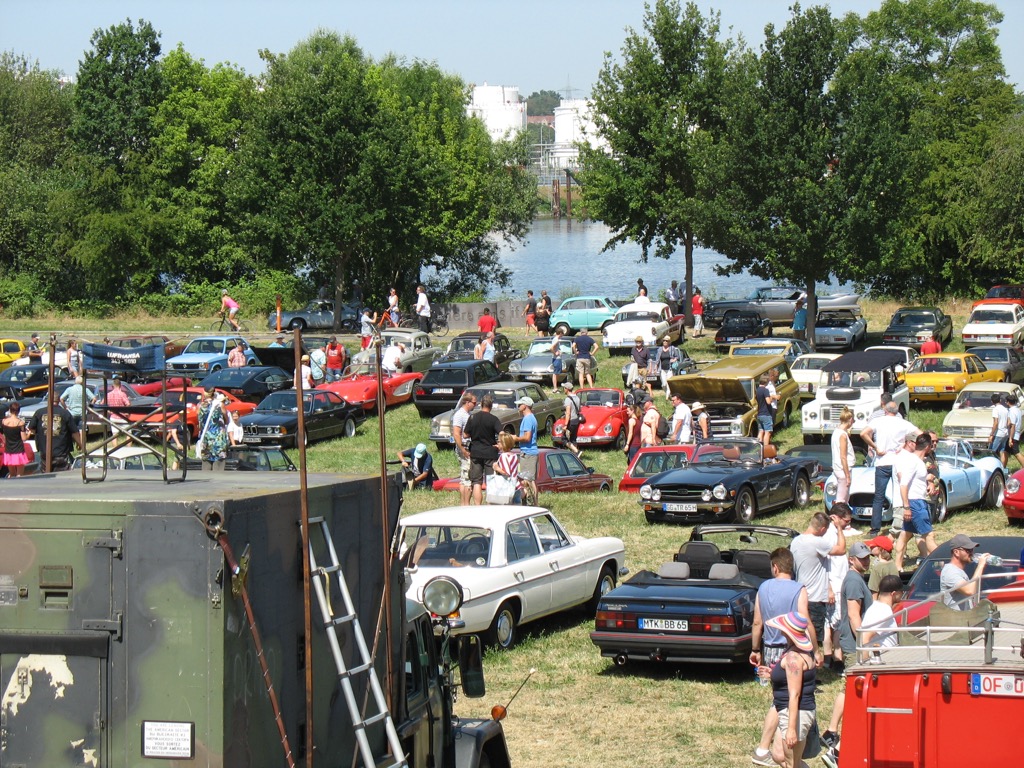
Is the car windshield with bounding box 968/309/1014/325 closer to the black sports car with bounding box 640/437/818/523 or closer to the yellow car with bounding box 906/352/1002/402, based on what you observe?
the yellow car with bounding box 906/352/1002/402

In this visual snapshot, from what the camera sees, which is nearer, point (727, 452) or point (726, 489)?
point (726, 489)

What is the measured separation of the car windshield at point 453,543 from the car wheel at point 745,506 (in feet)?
23.1

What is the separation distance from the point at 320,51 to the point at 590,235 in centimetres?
9397

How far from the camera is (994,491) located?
21.5m

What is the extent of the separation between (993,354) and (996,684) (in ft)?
97.0

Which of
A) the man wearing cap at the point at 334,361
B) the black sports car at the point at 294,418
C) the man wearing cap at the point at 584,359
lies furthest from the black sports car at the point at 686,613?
the man wearing cap at the point at 334,361

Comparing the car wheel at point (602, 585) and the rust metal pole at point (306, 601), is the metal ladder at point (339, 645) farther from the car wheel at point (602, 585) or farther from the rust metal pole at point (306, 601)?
the car wheel at point (602, 585)

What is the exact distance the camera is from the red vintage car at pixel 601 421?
1126 inches

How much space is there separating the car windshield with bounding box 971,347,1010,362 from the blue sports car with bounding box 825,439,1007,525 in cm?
1275

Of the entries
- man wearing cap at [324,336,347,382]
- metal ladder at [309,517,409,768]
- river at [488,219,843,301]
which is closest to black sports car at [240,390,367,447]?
man wearing cap at [324,336,347,382]

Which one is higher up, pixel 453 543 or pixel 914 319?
pixel 914 319

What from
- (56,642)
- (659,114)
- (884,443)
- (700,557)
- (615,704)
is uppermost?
(659,114)

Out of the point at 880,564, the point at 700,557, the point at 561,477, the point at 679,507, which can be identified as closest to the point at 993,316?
the point at 561,477

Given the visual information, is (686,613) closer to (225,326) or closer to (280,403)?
(280,403)
